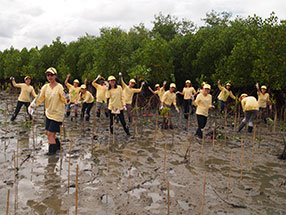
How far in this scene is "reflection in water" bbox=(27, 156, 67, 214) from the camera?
4051 millimetres

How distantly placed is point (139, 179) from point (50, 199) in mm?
1849

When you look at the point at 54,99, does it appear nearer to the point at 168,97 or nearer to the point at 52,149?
the point at 52,149

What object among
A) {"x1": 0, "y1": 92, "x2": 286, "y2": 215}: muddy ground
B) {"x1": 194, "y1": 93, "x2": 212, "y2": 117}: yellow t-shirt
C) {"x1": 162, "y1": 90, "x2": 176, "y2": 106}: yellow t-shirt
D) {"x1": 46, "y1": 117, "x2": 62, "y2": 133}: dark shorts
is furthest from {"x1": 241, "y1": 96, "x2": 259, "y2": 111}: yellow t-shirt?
{"x1": 46, "y1": 117, "x2": 62, "y2": 133}: dark shorts

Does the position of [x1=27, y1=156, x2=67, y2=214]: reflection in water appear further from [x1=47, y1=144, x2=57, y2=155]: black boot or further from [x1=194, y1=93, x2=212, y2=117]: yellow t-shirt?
[x1=194, y1=93, x2=212, y2=117]: yellow t-shirt

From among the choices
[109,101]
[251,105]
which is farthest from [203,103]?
[109,101]

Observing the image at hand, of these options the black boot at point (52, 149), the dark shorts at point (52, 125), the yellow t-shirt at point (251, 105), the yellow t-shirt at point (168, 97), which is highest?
the yellow t-shirt at point (168, 97)

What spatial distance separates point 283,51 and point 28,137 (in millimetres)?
12522

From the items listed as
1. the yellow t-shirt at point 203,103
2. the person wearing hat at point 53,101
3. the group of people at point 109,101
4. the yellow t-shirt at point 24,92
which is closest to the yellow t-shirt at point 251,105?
the group of people at point 109,101

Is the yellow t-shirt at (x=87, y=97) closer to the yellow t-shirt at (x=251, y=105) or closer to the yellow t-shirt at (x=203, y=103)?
the yellow t-shirt at (x=203, y=103)

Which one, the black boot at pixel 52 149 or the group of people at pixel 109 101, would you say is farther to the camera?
the black boot at pixel 52 149

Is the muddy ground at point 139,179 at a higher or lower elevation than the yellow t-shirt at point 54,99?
lower

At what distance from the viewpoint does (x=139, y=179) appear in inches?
215

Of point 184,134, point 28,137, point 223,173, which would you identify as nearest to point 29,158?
point 28,137

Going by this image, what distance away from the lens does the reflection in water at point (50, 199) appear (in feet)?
13.3
